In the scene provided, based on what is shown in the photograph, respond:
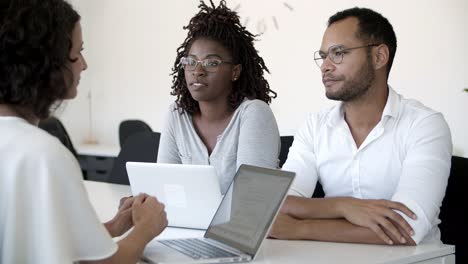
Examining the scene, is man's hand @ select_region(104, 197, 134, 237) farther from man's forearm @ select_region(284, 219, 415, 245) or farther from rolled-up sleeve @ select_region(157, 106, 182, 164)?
rolled-up sleeve @ select_region(157, 106, 182, 164)

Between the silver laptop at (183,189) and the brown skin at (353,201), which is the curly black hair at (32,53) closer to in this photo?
the silver laptop at (183,189)

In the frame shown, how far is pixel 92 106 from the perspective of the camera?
6.08 meters

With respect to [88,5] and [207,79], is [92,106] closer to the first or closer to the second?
[88,5]

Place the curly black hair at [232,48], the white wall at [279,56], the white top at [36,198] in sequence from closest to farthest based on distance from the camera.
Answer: the white top at [36,198] → the curly black hair at [232,48] → the white wall at [279,56]

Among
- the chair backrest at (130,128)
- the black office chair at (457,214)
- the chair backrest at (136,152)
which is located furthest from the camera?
the chair backrest at (130,128)

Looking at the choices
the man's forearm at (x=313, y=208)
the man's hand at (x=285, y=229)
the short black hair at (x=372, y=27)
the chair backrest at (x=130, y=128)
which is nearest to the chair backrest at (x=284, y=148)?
the short black hair at (x=372, y=27)

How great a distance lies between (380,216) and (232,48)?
1.02 meters

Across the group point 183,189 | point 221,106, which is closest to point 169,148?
point 221,106

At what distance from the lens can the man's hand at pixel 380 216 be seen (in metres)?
1.59

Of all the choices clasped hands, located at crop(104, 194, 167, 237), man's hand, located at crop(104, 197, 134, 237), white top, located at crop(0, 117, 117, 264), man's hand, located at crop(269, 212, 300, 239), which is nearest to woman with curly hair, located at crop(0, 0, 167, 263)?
white top, located at crop(0, 117, 117, 264)

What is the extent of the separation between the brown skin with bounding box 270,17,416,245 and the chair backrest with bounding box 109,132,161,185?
1019 mm

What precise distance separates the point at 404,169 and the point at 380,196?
198 millimetres

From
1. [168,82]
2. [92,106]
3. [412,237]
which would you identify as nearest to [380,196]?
[412,237]

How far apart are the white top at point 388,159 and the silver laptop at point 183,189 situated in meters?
0.39
